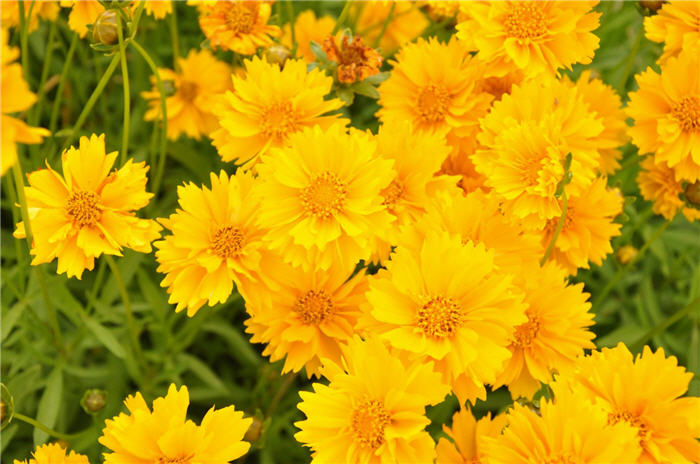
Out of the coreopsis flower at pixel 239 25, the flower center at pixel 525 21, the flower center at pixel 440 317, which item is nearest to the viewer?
the flower center at pixel 440 317

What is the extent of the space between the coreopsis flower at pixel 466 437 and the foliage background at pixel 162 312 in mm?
255

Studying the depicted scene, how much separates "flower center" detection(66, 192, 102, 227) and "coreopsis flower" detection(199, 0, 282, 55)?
43cm

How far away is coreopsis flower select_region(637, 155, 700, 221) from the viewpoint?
4.29ft

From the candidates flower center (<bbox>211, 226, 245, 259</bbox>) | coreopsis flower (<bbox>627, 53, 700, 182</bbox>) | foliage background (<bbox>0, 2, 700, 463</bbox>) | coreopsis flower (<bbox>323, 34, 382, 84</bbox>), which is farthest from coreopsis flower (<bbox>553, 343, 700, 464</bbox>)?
coreopsis flower (<bbox>323, 34, 382, 84</bbox>)

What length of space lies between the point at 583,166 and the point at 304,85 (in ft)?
1.53

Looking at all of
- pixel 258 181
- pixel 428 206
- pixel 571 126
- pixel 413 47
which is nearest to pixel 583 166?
pixel 571 126

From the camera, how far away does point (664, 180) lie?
1336 millimetres

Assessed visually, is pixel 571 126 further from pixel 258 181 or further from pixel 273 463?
pixel 273 463

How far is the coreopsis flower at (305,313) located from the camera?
108cm

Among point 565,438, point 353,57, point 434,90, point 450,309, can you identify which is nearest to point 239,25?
point 353,57

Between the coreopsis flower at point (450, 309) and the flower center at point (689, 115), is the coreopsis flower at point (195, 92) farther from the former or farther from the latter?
the flower center at point (689, 115)

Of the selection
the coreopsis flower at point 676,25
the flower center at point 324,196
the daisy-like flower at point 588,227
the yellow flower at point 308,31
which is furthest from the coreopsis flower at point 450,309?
the yellow flower at point 308,31

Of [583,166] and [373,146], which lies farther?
[583,166]

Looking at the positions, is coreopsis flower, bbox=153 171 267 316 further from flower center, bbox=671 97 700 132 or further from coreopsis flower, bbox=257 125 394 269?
flower center, bbox=671 97 700 132
